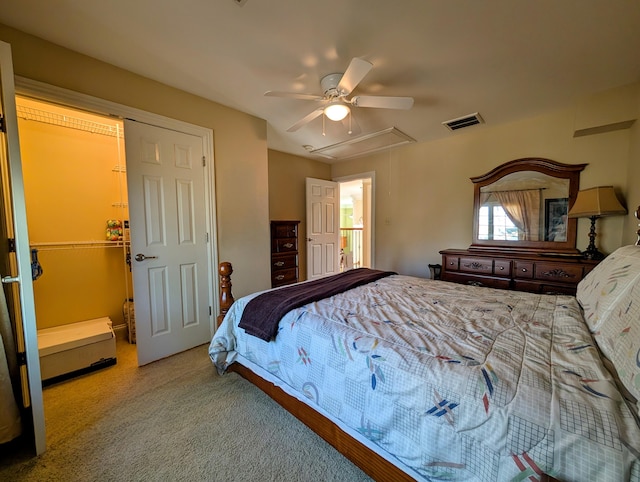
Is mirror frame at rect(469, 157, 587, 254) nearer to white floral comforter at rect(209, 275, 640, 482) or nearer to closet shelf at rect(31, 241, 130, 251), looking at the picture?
white floral comforter at rect(209, 275, 640, 482)

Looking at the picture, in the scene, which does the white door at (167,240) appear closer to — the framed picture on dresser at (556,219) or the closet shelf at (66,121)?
the closet shelf at (66,121)

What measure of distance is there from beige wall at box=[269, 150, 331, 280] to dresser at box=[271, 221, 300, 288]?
558 millimetres

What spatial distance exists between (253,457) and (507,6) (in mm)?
2983

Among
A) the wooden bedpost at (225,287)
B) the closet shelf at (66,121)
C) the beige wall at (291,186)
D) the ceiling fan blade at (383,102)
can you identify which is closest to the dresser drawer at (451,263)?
the ceiling fan blade at (383,102)

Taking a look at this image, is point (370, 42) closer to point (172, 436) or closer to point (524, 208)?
point (524, 208)

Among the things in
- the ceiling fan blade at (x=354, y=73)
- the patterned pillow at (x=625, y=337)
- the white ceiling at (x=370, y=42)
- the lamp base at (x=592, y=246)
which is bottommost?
the patterned pillow at (x=625, y=337)

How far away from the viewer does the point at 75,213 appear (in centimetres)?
262

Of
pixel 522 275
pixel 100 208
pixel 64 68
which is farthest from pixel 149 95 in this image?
pixel 522 275

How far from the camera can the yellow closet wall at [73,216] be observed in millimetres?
2412

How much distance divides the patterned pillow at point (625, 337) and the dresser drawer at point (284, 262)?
3.20 metres

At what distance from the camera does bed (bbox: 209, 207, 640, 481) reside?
726 mm

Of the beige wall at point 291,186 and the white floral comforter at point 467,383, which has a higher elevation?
the beige wall at point 291,186

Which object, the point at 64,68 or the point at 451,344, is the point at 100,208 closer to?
the point at 64,68

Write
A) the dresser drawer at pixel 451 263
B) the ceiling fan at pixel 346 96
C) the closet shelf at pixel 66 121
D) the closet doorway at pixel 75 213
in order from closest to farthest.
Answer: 1. the ceiling fan at pixel 346 96
2. the closet shelf at pixel 66 121
3. the closet doorway at pixel 75 213
4. the dresser drawer at pixel 451 263
